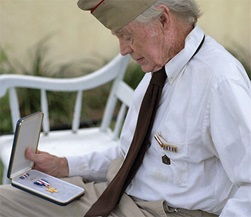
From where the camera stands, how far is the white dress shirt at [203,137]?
5.50 feet

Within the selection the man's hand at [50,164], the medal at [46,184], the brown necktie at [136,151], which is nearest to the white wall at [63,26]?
the man's hand at [50,164]

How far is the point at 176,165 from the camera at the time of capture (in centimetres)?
189

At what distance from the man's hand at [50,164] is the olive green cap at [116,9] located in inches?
24.0

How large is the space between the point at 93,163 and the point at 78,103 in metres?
0.83

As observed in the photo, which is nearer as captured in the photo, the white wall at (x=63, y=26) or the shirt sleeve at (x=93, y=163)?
the shirt sleeve at (x=93, y=163)

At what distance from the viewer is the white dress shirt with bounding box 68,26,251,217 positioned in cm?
168

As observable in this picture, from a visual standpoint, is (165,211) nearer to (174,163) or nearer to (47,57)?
(174,163)

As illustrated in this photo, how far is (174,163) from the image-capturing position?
6.22 ft

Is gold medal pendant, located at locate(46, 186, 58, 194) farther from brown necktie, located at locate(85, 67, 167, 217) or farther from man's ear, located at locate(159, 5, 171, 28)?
man's ear, located at locate(159, 5, 171, 28)

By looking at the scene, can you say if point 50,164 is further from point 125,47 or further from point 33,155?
point 125,47

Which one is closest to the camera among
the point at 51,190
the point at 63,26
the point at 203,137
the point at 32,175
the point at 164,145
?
the point at 203,137

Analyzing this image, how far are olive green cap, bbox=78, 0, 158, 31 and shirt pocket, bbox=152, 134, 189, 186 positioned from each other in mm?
423

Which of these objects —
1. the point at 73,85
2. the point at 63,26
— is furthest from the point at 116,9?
the point at 63,26

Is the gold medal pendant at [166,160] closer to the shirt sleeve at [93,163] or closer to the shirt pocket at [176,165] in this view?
the shirt pocket at [176,165]
